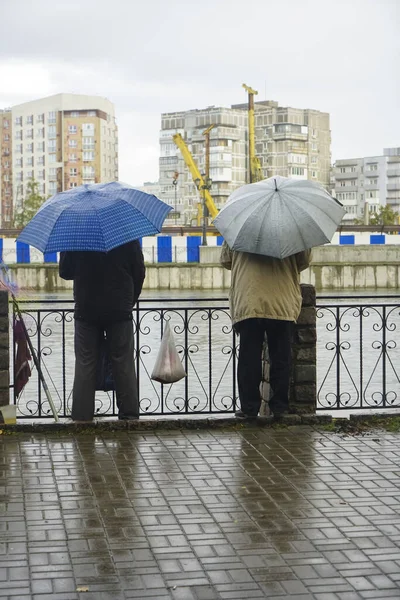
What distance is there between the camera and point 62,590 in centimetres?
473

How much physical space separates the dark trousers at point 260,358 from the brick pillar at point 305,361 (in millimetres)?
304

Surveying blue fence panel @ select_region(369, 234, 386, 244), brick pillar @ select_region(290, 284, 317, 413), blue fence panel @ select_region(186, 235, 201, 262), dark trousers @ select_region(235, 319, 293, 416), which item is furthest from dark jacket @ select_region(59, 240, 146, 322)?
blue fence panel @ select_region(369, 234, 386, 244)

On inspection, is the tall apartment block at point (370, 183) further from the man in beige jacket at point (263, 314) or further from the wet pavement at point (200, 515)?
the wet pavement at point (200, 515)

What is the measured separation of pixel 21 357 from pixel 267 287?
2.15 m

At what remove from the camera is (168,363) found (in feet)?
29.2

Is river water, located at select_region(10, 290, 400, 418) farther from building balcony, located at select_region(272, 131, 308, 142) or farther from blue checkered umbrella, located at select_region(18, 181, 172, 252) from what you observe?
building balcony, located at select_region(272, 131, 308, 142)

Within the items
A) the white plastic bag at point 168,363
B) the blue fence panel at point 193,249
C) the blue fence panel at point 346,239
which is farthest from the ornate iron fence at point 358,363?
the blue fence panel at point 346,239

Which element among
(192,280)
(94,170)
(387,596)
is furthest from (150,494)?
(94,170)

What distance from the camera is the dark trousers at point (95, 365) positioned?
8.48m

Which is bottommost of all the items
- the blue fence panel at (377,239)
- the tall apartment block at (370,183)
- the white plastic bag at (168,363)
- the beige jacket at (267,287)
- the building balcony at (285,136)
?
the white plastic bag at (168,363)

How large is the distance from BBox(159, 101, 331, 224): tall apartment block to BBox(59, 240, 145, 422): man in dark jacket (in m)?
132

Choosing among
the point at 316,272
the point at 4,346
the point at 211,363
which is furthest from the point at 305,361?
the point at 316,272

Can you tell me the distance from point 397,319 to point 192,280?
24547 mm

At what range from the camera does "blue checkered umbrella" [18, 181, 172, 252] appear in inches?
315
